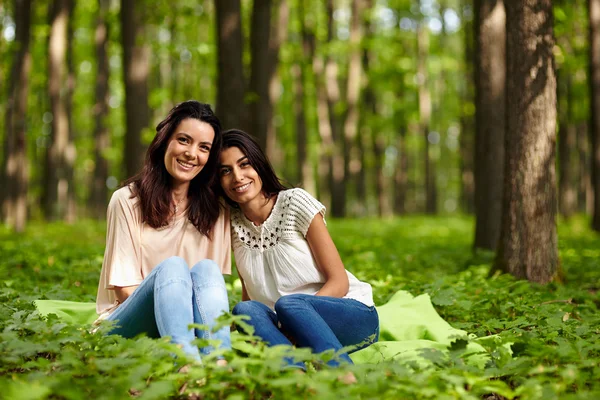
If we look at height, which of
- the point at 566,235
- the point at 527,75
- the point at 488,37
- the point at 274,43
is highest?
the point at 274,43

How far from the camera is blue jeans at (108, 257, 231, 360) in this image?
11.0 ft

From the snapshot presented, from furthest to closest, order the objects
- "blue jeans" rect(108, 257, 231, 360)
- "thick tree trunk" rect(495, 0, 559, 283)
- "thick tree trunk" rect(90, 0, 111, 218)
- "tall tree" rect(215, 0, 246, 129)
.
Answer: "thick tree trunk" rect(90, 0, 111, 218), "tall tree" rect(215, 0, 246, 129), "thick tree trunk" rect(495, 0, 559, 283), "blue jeans" rect(108, 257, 231, 360)

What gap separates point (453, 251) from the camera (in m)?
10.0

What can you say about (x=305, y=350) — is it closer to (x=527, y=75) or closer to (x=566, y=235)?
(x=527, y=75)

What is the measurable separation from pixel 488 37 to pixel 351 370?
24.2 feet

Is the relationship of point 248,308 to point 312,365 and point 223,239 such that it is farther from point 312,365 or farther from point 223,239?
point 223,239

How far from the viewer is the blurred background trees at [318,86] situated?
Result: 8945 millimetres

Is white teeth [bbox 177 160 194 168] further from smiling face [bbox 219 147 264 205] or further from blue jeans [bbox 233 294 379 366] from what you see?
blue jeans [bbox 233 294 379 366]

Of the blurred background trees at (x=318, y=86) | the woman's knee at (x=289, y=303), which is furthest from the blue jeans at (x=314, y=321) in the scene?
the blurred background trees at (x=318, y=86)

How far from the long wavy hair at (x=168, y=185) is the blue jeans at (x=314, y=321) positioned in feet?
2.68

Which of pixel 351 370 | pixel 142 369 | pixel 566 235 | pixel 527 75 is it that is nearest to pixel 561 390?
pixel 351 370

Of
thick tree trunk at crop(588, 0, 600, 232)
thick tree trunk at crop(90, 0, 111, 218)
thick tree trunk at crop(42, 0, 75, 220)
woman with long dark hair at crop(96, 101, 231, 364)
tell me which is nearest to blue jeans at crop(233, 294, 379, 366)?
woman with long dark hair at crop(96, 101, 231, 364)

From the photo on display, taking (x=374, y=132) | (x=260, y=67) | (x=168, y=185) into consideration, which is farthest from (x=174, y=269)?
(x=374, y=132)

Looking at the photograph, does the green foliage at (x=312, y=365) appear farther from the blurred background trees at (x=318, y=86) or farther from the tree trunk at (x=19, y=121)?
the tree trunk at (x=19, y=121)
